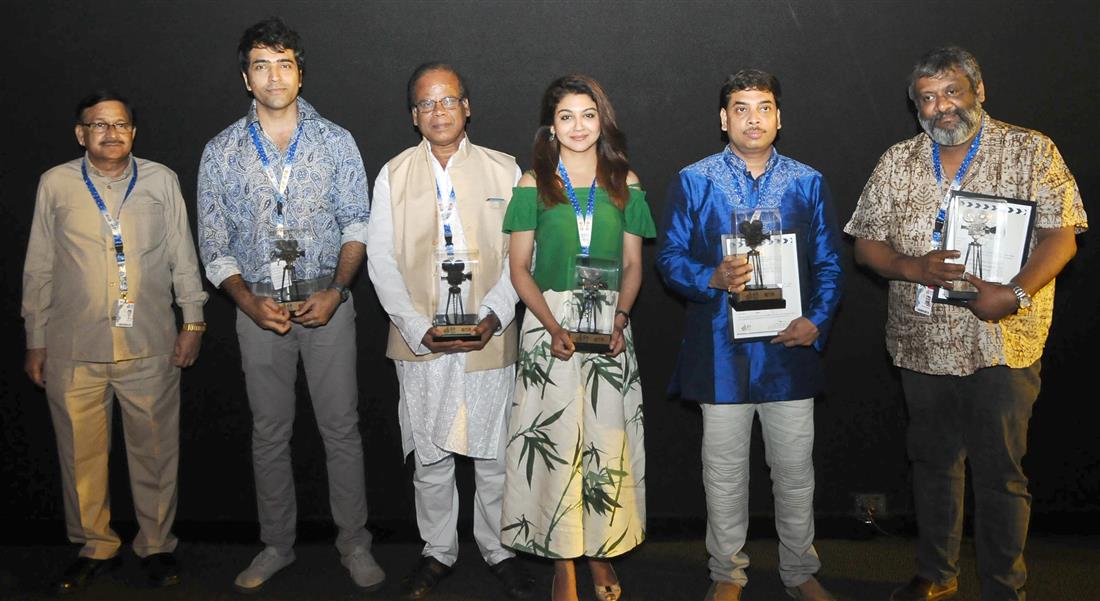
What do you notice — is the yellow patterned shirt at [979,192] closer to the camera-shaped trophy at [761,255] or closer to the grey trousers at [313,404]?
the camera-shaped trophy at [761,255]

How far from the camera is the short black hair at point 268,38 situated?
340 centimetres

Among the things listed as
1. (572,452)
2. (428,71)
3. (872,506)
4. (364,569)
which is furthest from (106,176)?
(872,506)

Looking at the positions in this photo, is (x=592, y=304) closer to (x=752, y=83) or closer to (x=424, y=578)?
(x=752, y=83)

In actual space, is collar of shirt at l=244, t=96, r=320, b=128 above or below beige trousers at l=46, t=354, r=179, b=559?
above

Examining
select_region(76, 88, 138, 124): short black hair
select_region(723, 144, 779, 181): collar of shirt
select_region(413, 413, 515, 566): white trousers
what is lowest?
select_region(413, 413, 515, 566): white trousers

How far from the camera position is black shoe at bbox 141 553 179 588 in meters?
3.65

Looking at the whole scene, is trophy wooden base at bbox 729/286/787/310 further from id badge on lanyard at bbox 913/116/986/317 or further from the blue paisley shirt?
the blue paisley shirt

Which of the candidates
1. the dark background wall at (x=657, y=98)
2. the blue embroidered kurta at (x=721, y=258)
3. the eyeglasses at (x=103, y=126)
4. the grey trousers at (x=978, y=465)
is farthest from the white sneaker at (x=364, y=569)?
the grey trousers at (x=978, y=465)

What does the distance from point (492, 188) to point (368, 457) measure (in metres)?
1.41

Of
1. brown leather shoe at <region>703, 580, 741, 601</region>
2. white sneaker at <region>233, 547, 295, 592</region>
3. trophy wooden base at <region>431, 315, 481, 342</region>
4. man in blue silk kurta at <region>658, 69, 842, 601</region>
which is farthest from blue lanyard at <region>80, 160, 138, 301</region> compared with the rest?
brown leather shoe at <region>703, 580, 741, 601</region>

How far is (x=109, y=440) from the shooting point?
3709mm

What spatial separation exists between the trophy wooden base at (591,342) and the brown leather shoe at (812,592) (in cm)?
112

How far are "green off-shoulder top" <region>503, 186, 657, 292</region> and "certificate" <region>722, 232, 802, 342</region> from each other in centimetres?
35

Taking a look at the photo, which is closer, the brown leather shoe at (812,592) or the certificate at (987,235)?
the certificate at (987,235)
